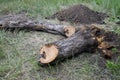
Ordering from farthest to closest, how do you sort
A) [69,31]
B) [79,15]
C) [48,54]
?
[79,15] → [69,31] → [48,54]

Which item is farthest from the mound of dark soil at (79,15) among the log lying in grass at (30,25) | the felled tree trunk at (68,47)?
the felled tree trunk at (68,47)

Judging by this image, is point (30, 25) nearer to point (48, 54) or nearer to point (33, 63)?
point (33, 63)

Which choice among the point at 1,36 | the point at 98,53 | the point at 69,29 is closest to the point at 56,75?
the point at 98,53

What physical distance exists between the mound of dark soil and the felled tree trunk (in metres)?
1.12

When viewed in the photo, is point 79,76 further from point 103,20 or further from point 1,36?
point 103,20

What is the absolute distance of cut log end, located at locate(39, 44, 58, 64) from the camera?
10.8ft

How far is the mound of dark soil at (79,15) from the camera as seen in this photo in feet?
15.8

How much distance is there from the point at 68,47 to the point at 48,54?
310mm

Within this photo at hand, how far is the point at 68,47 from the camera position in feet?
11.4

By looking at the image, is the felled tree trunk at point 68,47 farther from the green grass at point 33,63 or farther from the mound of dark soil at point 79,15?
the mound of dark soil at point 79,15

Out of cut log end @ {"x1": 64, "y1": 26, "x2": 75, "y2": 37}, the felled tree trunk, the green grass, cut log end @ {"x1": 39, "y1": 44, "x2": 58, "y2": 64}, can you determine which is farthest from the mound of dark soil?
cut log end @ {"x1": 39, "y1": 44, "x2": 58, "y2": 64}

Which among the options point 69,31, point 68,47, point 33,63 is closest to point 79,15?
point 69,31

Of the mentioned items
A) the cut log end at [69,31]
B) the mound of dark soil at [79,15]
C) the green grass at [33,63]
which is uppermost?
the cut log end at [69,31]

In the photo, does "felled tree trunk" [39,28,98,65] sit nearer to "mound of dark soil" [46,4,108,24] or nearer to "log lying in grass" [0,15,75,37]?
"log lying in grass" [0,15,75,37]
